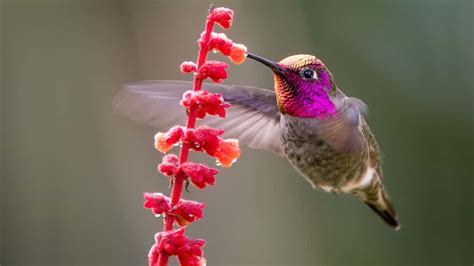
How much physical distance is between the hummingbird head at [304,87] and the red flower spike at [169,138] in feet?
3.55

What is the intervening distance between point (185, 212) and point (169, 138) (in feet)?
0.66

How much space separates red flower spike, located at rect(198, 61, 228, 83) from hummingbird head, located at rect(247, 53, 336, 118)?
1079mm

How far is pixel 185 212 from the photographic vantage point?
5.39 feet

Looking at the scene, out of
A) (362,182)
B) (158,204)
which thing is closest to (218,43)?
(158,204)

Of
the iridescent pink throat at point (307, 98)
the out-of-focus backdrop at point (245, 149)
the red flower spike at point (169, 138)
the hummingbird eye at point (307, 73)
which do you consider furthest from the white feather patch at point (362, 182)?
the out-of-focus backdrop at point (245, 149)

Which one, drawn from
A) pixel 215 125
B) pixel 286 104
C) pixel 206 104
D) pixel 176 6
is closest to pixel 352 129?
pixel 286 104

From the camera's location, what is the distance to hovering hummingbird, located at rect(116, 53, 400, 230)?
2.82 m

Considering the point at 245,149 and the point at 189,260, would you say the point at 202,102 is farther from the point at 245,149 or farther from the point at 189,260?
the point at 245,149

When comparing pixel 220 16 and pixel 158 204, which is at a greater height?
pixel 220 16

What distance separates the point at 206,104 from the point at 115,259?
15.0 ft

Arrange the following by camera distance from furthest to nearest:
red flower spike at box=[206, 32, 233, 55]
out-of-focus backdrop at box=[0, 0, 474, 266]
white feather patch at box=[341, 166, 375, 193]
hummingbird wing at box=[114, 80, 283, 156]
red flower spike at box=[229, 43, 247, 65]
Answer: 1. out-of-focus backdrop at box=[0, 0, 474, 266]
2. white feather patch at box=[341, 166, 375, 193]
3. hummingbird wing at box=[114, 80, 283, 156]
4. red flower spike at box=[229, 43, 247, 65]
5. red flower spike at box=[206, 32, 233, 55]

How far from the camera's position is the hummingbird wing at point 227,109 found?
2742 millimetres

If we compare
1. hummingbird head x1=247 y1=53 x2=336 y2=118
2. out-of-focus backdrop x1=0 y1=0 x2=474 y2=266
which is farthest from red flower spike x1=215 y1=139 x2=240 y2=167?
out-of-focus backdrop x1=0 y1=0 x2=474 y2=266

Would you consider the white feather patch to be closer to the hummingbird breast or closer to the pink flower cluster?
the hummingbird breast
